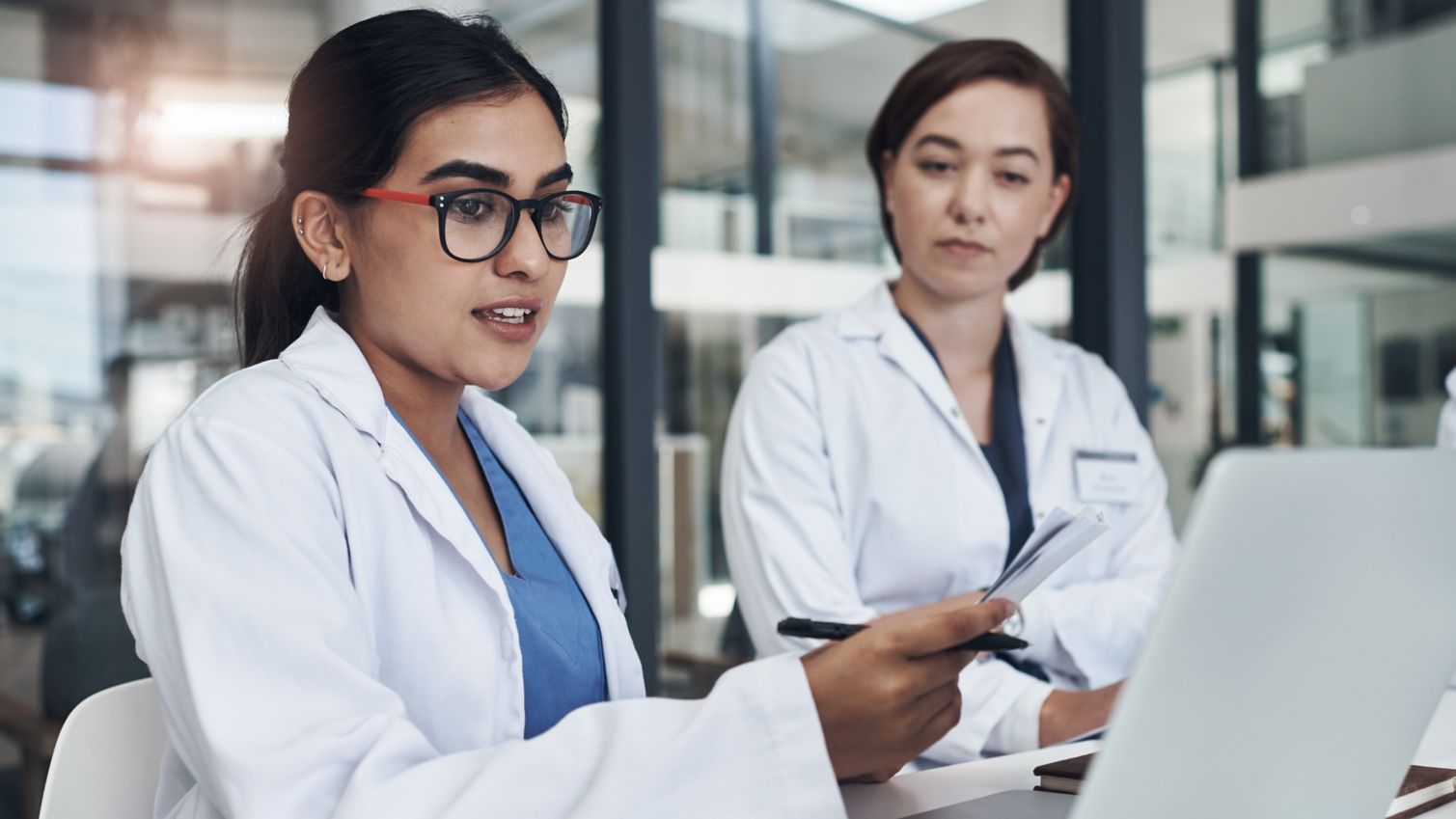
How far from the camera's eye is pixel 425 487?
1331 mm

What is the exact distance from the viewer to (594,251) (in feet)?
9.95

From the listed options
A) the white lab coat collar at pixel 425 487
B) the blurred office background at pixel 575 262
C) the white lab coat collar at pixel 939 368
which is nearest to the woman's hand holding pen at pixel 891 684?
the white lab coat collar at pixel 425 487

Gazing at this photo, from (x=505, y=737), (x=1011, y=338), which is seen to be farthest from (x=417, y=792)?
(x=1011, y=338)

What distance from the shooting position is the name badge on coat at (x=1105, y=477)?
7.76 feet

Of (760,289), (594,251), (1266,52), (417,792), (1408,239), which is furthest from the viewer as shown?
(1266,52)

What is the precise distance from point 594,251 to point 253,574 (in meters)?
2.06

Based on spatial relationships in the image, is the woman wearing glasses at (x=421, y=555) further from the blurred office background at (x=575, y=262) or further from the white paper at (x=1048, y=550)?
the blurred office background at (x=575, y=262)

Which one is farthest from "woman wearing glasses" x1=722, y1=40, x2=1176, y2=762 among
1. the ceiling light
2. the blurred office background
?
the ceiling light

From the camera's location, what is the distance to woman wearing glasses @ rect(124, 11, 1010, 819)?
0.98m

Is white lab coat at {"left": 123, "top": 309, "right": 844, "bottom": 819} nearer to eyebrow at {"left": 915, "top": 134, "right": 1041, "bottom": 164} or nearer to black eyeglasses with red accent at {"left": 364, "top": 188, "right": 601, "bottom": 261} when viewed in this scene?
black eyeglasses with red accent at {"left": 364, "top": 188, "right": 601, "bottom": 261}

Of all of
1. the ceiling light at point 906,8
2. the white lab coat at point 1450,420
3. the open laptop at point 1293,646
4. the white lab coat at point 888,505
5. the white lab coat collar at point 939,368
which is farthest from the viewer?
the ceiling light at point 906,8

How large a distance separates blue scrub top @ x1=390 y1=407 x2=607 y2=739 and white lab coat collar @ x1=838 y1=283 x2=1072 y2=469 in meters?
0.96

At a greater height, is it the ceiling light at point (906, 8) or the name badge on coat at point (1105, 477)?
the ceiling light at point (906, 8)

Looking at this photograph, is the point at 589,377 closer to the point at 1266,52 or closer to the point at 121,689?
the point at 121,689
